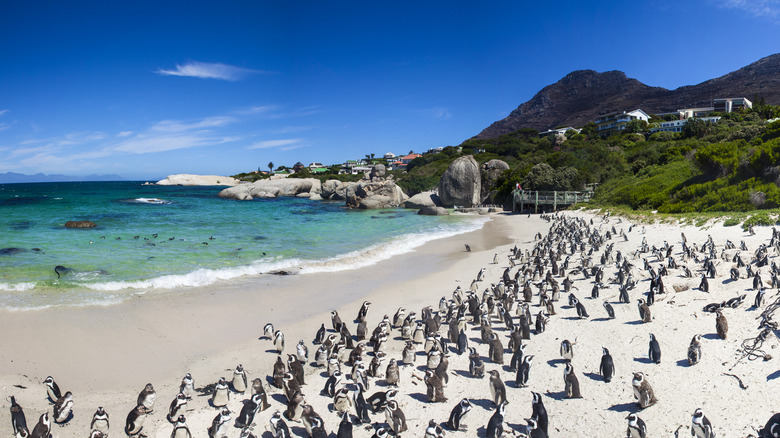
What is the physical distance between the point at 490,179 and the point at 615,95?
448ft

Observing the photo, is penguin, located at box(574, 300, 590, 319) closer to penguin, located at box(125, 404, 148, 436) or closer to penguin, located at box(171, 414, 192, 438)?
penguin, located at box(171, 414, 192, 438)

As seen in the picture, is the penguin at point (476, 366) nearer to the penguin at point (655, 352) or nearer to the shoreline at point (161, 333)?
the penguin at point (655, 352)

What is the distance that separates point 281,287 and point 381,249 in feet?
26.8

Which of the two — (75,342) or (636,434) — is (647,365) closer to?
(636,434)

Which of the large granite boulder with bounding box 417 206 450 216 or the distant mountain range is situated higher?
the distant mountain range

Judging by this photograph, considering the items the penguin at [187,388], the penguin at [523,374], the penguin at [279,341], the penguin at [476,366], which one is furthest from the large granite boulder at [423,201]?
the penguin at [187,388]

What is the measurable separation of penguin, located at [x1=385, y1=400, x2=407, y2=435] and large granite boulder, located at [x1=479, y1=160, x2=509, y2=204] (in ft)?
148

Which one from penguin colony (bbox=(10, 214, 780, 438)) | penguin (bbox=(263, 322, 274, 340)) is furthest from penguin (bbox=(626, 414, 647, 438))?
penguin (bbox=(263, 322, 274, 340))

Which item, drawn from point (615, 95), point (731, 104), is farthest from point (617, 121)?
point (615, 95)

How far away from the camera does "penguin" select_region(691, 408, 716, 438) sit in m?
5.33

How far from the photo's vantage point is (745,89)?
388ft

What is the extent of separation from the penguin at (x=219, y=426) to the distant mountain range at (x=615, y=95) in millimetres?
114699

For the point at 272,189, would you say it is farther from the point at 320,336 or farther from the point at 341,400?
the point at 341,400

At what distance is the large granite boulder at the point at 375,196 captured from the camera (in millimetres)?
51500
